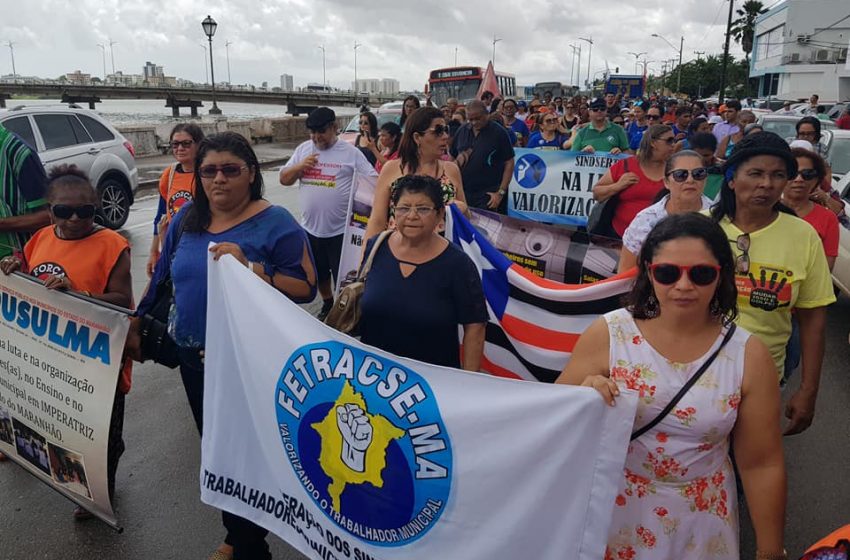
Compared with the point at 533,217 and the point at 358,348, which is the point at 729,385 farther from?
the point at 533,217

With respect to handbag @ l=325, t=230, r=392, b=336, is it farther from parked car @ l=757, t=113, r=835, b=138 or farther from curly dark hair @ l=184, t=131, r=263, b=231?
parked car @ l=757, t=113, r=835, b=138

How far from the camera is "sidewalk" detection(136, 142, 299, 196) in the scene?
1549 centimetres

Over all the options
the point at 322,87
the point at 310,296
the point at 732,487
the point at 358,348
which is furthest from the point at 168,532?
A: the point at 322,87

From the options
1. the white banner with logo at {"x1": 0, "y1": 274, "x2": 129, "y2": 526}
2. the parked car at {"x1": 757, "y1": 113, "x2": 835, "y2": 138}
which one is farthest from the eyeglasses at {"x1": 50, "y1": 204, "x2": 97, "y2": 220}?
the parked car at {"x1": 757, "y1": 113, "x2": 835, "y2": 138}

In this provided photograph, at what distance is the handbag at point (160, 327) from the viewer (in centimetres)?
296

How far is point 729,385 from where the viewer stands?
1855mm

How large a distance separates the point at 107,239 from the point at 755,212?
3.07 m

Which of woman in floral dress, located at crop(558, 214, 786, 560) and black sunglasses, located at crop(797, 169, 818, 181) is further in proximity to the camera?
black sunglasses, located at crop(797, 169, 818, 181)

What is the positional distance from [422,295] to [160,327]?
4.06ft

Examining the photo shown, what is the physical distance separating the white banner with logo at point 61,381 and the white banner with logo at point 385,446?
605mm

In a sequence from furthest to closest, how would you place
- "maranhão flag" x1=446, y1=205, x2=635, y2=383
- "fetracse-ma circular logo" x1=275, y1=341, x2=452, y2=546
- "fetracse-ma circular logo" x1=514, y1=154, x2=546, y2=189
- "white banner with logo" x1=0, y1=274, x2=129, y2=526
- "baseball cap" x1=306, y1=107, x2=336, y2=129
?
"fetracse-ma circular logo" x1=514, y1=154, x2=546, y2=189 → "baseball cap" x1=306, y1=107, x2=336, y2=129 → "maranhão flag" x1=446, y1=205, x2=635, y2=383 → "white banner with logo" x1=0, y1=274, x2=129, y2=526 → "fetracse-ma circular logo" x1=275, y1=341, x2=452, y2=546

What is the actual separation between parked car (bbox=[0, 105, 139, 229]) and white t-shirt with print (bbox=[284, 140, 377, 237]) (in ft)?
14.2

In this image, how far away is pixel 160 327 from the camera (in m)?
2.98

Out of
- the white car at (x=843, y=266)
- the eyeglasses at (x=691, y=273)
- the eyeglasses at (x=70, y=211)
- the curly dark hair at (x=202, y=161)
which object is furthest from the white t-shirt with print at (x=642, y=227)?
the white car at (x=843, y=266)
